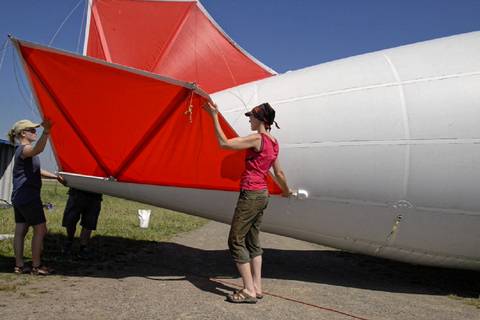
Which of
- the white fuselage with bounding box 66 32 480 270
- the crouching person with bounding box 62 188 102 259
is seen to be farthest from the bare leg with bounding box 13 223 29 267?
the white fuselage with bounding box 66 32 480 270

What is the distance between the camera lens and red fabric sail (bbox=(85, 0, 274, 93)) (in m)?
6.20

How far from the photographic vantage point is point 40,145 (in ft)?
15.2

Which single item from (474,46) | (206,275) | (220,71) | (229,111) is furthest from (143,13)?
(474,46)

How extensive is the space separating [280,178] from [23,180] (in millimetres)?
2976

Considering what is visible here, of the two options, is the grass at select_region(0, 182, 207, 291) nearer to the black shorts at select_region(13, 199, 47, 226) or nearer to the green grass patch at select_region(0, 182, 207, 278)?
the green grass patch at select_region(0, 182, 207, 278)

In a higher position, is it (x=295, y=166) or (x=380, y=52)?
(x=380, y=52)

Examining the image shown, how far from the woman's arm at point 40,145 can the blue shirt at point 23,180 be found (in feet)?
0.29

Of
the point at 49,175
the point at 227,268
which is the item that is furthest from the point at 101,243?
the point at 227,268

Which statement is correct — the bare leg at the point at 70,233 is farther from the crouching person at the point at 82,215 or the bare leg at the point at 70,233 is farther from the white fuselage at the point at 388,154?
the white fuselage at the point at 388,154

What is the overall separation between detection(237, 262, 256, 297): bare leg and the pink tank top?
2.58 ft

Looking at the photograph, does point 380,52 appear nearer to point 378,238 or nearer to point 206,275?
point 378,238

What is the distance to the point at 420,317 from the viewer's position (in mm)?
4207

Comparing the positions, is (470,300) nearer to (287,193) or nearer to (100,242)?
(287,193)

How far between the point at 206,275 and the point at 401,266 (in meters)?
3.51
